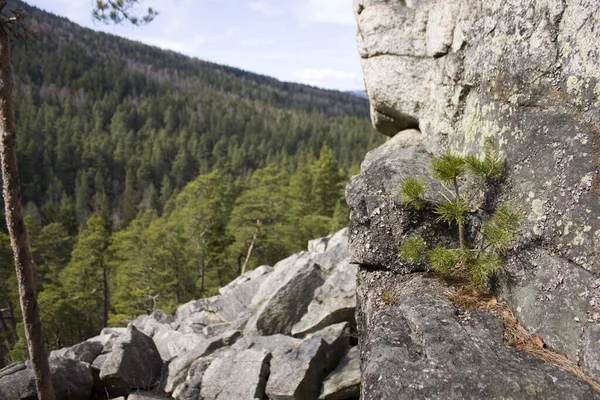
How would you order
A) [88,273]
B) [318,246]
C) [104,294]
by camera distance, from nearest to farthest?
[318,246] → [88,273] → [104,294]

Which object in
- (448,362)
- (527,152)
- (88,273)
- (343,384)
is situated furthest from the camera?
(88,273)

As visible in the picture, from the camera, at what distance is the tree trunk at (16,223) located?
7074 millimetres

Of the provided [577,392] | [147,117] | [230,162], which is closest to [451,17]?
[577,392]

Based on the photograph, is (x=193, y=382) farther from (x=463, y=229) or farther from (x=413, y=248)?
(x=463, y=229)

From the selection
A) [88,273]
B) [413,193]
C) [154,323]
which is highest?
[413,193]

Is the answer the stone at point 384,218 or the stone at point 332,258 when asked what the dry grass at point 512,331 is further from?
the stone at point 332,258

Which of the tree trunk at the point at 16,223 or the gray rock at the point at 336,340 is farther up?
the tree trunk at the point at 16,223

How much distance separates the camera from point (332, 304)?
423 inches

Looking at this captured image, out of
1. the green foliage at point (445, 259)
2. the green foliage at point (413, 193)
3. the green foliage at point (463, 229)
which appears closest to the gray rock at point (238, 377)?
the green foliage at point (463, 229)

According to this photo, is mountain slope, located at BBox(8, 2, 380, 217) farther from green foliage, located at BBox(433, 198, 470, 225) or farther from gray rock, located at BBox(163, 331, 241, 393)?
green foliage, located at BBox(433, 198, 470, 225)

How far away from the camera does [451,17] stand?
6.46m

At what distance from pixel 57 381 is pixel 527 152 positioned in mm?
10544

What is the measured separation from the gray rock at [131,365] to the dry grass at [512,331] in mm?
8595

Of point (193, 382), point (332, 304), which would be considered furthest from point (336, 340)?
point (193, 382)
